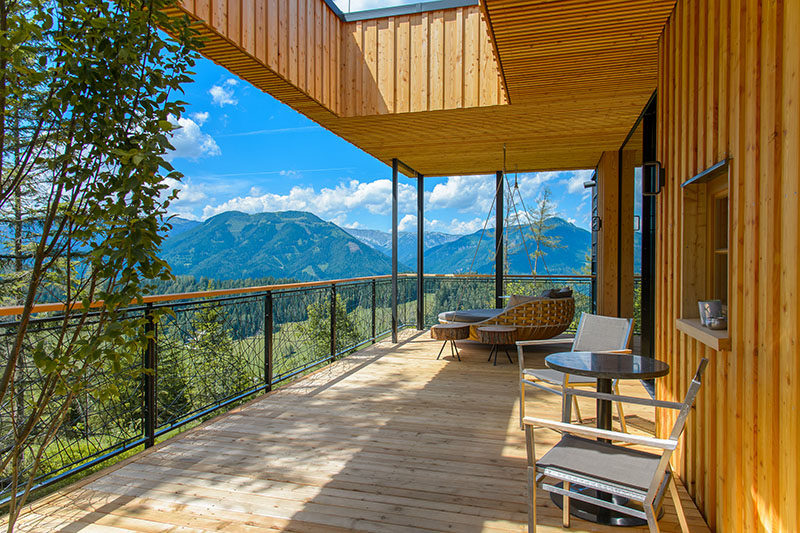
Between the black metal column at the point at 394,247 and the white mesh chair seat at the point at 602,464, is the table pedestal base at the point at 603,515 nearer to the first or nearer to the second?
the white mesh chair seat at the point at 602,464

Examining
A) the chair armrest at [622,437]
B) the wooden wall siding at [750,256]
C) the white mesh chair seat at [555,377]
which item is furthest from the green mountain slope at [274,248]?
the chair armrest at [622,437]

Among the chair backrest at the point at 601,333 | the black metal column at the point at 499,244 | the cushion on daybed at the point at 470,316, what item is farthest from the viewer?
the black metal column at the point at 499,244

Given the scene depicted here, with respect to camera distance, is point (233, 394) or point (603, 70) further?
point (233, 394)

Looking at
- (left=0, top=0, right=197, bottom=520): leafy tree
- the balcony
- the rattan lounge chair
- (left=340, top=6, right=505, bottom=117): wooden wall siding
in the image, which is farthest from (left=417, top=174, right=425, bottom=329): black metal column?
(left=0, top=0, right=197, bottom=520): leafy tree

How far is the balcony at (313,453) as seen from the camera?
235 cm

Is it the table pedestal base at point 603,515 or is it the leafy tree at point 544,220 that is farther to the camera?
the leafy tree at point 544,220

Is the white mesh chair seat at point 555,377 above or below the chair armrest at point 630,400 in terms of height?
below

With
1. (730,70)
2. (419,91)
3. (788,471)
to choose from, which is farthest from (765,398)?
(419,91)

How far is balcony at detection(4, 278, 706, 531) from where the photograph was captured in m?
2.35

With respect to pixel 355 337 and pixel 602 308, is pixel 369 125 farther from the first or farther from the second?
pixel 602 308

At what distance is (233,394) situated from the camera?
14.1 feet

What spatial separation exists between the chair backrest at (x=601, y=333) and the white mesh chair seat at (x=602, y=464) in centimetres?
163

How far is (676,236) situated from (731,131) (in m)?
0.95

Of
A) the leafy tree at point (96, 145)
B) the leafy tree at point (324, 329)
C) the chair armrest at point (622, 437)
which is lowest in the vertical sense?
the leafy tree at point (324, 329)
